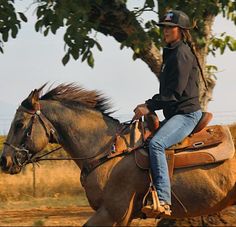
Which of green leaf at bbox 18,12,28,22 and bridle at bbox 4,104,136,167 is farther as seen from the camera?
green leaf at bbox 18,12,28,22

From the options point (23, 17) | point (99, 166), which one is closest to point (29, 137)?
point (99, 166)

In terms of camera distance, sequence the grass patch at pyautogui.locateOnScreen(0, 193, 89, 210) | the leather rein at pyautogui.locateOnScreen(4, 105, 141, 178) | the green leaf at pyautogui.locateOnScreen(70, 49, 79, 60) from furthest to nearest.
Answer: the grass patch at pyautogui.locateOnScreen(0, 193, 89, 210) < the green leaf at pyautogui.locateOnScreen(70, 49, 79, 60) < the leather rein at pyautogui.locateOnScreen(4, 105, 141, 178)

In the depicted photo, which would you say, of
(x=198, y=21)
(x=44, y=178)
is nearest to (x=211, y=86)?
(x=198, y=21)

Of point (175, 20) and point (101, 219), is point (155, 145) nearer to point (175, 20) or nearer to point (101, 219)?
point (101, 219)

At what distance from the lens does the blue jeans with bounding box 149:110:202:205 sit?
7.18 metres


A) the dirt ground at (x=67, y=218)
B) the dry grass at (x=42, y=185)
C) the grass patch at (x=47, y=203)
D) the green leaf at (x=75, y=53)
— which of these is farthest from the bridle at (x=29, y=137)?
the dry grass at (x=42, y=185)

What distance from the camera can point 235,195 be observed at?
24.6ft

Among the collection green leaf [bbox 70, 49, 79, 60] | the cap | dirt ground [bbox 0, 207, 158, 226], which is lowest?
dirt ground [bbox 0, 207, 158, 226]

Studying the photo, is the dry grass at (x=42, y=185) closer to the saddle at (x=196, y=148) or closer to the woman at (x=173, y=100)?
the saddle at (x=196, y=148)

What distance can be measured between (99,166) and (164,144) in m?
0.76

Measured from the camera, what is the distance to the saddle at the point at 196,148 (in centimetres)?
736

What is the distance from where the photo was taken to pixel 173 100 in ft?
23.7

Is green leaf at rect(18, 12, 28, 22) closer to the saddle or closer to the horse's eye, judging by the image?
the horse's eye

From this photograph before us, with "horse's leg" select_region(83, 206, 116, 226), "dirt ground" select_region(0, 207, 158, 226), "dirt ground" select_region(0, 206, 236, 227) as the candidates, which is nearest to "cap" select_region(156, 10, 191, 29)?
"horse's leg" select_region(83, 206, 116, 226)
